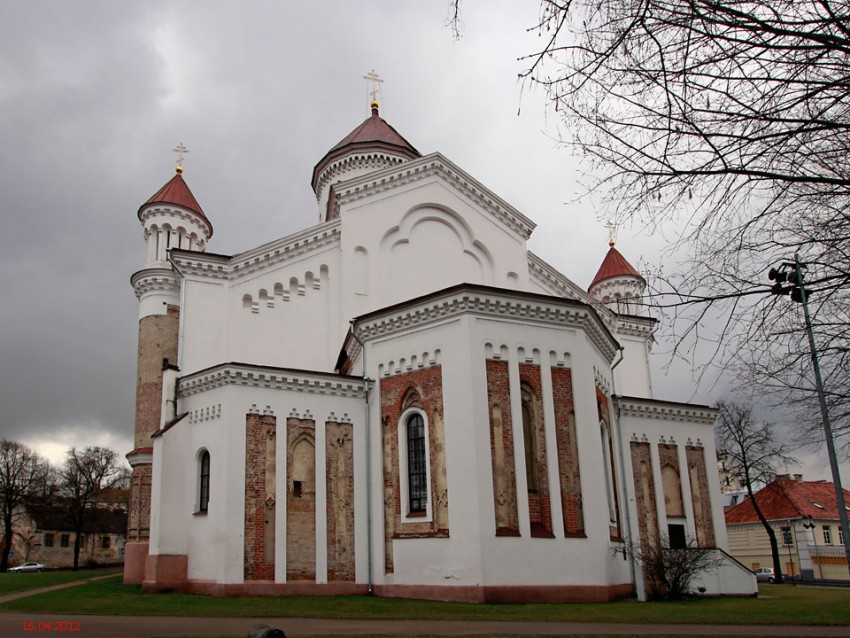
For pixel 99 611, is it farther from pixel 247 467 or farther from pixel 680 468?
pixel 680 468

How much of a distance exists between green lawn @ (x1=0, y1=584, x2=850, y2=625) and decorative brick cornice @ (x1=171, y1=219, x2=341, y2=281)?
1118 centimetres

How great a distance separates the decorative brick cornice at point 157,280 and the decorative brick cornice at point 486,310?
39.8 ft

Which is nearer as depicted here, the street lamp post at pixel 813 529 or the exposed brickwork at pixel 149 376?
the exposed brickwork at pixel 149 376

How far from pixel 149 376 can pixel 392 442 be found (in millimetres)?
12317

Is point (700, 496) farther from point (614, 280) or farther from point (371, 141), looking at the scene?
point (371, 141)

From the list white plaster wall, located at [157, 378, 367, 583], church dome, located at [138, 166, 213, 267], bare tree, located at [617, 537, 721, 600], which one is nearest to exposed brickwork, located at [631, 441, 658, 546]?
bare tree, located at [617, 537, 721, 600]

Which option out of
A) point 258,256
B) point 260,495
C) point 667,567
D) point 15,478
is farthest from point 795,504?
point 15,478

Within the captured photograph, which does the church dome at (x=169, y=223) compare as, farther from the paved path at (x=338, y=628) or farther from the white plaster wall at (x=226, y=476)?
the paved path at (x=338, y=628)

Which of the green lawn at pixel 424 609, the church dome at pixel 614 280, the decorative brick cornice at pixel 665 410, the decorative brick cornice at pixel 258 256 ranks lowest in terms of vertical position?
the green lawn at pixel 424 609

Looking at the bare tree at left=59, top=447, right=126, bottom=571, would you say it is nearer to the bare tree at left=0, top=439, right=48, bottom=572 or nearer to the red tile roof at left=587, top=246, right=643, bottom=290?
the bare tree at left=0, top=439, right=48, bottom=572

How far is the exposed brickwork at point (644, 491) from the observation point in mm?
25406

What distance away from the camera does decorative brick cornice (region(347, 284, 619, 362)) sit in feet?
69.1

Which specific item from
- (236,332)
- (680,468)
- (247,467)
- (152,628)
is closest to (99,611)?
(152,628)

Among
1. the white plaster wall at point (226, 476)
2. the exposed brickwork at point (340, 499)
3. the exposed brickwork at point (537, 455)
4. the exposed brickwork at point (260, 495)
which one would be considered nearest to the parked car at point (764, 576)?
the exposed brickwork at point (537, 455)
